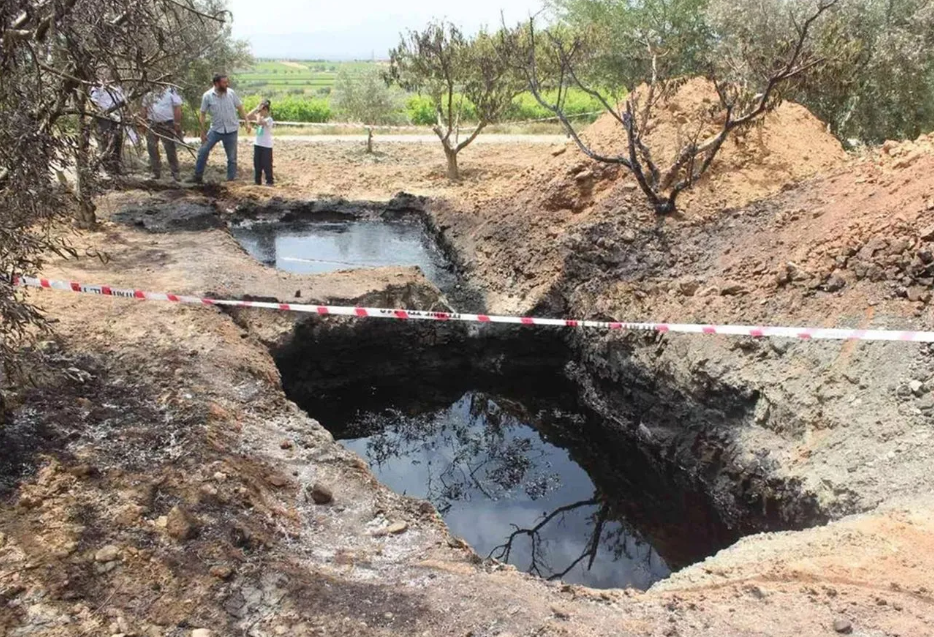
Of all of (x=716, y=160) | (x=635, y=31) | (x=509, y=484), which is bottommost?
(x=509, y=484)

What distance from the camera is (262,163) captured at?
13.9 m

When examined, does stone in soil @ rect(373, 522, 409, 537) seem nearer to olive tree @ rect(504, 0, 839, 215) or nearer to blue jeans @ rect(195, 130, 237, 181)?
olive tree @ rect(504, 0, 839, 215)

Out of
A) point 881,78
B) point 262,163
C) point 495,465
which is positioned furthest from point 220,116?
point 881,78

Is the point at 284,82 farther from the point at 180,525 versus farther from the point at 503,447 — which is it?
the point at 180,525

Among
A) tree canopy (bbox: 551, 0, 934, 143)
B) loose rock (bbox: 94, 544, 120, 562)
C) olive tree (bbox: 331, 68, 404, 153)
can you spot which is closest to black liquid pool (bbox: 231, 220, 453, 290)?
tree canopy (bbox: 551, 0, 934, 143)

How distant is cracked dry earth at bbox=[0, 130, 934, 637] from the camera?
3.40m

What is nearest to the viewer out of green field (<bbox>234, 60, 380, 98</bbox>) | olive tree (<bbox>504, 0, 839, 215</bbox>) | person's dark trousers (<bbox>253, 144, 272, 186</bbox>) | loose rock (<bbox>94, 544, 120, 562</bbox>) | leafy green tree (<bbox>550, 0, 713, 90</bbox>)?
loose rock (<bbox>94, 544, 120, 562</bbox>)

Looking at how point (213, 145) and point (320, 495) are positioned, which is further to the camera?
point (213, 145)

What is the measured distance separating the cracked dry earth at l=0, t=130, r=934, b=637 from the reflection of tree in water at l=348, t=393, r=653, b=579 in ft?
4.67

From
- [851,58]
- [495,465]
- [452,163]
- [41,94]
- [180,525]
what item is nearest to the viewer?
[180,525]

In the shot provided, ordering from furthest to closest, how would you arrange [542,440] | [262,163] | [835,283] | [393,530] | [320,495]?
[262,163] → [542,440] → [835,283] → [320,495] → [393,530]

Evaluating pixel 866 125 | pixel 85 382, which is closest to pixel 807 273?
pixel 85 382

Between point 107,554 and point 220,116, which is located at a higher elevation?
point 220,116

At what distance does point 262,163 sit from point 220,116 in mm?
1431
